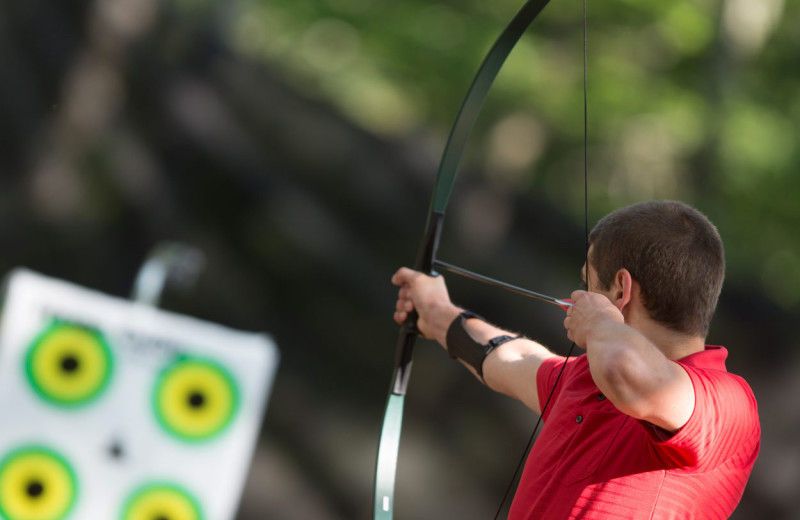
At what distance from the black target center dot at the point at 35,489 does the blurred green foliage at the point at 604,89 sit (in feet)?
6.62

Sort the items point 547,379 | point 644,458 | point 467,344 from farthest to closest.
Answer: point 467,344, point 547,379, point 644,458

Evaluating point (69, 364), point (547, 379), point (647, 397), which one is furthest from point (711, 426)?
point (69, 364)

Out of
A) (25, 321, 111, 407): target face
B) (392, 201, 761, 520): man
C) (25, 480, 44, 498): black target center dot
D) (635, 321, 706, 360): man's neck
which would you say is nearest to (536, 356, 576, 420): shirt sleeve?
(392, 201, 761, 520): man

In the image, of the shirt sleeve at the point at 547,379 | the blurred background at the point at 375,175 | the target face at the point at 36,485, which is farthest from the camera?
the blurred background at the point at 375,175

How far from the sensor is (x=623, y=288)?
72cm

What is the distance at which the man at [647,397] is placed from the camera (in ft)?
1.97

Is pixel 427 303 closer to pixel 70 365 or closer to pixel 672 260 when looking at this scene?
pixel 672 260

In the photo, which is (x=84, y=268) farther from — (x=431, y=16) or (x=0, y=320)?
(x=431, y=16)

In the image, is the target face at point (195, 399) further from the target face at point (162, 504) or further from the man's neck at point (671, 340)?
the man's neck at point (671, 340)

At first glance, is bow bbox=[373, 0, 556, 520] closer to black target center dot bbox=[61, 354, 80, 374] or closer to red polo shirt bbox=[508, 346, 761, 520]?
red polo shirt bbox=[508, 346, 761, 520]

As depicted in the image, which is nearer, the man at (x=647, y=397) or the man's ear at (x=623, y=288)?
the man at (x=647, y=397)

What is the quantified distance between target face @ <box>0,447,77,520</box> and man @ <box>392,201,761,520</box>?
1.30 meters

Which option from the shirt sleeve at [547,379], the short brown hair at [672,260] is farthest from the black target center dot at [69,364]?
the short brown hair at [672,260]

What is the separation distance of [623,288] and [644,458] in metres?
0.16
